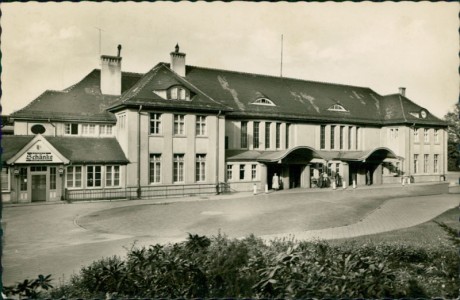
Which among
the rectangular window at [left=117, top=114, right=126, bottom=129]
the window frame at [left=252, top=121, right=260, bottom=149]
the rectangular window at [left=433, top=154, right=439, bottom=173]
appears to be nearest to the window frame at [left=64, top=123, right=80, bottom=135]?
the rectangular window at [left=117, top=114, right=126, bottom=129]

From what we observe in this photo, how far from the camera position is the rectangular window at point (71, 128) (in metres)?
26.6

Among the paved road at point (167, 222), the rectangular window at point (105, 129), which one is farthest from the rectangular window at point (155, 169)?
the rectangular window at point (105, 129)

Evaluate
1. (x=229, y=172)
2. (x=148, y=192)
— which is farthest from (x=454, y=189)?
(x=148, y=192)

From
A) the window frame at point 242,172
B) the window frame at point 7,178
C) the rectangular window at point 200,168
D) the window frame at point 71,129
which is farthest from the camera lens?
the window frame at point 242,172

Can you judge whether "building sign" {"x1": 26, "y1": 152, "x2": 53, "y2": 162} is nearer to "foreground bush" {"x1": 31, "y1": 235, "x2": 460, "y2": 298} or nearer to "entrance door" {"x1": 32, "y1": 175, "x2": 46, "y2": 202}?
"entrance door" {"x1": 32, "y1": 175, "x2": 46, "y2": 202}

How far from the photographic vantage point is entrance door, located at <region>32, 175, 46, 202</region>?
21312mm

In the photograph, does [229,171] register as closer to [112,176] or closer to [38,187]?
[112,176]

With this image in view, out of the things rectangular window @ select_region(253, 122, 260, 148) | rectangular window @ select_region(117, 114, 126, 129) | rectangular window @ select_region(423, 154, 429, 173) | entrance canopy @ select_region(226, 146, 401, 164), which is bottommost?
rectangular window @ select_region(423, 154, 429, 173)

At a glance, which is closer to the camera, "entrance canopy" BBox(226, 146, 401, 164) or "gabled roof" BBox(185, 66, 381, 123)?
"entrance canopy" BBox(226, 146, 401, 164)

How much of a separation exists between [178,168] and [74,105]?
346 inches

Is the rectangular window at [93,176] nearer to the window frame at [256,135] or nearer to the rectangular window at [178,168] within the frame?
the rectangular window at [178,168]

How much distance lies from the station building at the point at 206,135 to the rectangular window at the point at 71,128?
9 centimetres

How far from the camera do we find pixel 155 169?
2581 cm

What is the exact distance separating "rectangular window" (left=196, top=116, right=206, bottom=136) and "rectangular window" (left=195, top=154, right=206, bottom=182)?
5.17ft
